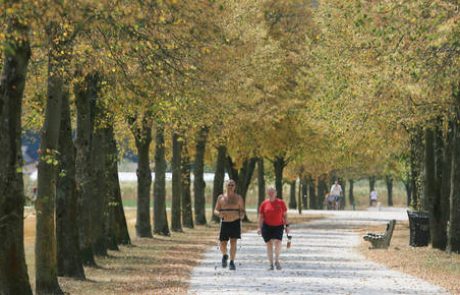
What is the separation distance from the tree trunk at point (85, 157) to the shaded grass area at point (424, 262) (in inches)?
285

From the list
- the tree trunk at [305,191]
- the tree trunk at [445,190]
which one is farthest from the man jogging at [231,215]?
the tree trunk at [305,191]

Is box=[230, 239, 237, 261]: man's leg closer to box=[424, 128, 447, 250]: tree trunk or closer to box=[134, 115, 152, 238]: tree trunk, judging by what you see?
box=[424, 128, 447, 250]: tree trunk

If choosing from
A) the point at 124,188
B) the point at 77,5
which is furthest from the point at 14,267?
the point at 124,188

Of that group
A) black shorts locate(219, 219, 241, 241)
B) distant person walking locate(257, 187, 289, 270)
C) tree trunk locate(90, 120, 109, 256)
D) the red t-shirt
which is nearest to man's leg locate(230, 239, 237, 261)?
black shorts locate(219, 219, 241, 241)

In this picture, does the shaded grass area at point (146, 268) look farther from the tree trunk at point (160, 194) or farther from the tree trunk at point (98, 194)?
the tree trunk at point (160, 194)

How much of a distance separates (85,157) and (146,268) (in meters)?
2.92

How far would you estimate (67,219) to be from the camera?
2384cm

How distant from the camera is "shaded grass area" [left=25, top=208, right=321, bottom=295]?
21.7 metres

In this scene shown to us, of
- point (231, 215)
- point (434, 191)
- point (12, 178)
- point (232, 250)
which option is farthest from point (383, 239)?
point (12, 178)

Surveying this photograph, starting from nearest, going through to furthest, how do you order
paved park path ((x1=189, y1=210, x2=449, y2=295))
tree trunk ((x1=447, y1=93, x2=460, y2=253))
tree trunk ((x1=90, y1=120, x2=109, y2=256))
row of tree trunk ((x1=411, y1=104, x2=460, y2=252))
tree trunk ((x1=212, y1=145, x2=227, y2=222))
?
paved park path ((x1=189, y1=210, x2=449, y2=295)) → tree trunk ((x1=90, y1=120, x2=109, y2=256)) → tree trunk ((x1=447, y1=93, x2=460, y2=253)) → row of tree trunk ((x1=411, y1=104, x2=460, y2=252)) → tree trunk ((x1=212, y1=145, x2=227, y2=222))

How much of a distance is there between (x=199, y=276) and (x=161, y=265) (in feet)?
12.7

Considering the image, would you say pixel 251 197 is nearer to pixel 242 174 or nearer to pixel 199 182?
pixel 242 174

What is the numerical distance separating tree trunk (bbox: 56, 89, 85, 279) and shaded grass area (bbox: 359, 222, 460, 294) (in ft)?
23.5

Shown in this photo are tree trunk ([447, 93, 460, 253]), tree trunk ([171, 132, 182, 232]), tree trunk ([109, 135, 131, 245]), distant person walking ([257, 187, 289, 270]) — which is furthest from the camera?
tree trunk ([171, 132, 182, 232])
